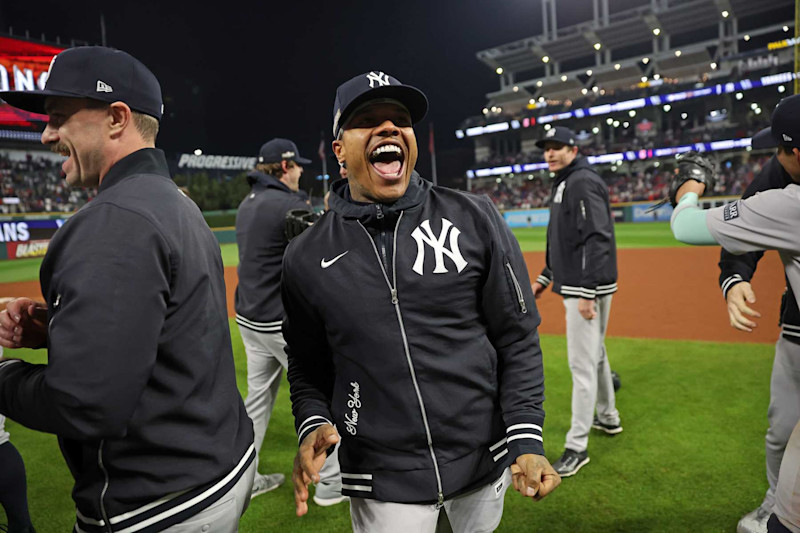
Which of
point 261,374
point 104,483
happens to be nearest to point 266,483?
point 261,374

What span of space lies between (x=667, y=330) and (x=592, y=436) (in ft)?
13.6

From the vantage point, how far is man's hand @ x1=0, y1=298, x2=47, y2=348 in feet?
5.40

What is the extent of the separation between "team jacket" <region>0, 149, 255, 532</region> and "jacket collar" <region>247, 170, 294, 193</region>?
2.59 metres

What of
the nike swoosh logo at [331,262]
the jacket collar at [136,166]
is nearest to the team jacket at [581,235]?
the nike swoosh logo at [331,262]

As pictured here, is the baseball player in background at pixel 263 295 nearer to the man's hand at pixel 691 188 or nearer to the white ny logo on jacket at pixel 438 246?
Result: the white ny logo on jacket at pixel 438 246

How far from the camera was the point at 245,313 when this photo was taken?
418 centimetres

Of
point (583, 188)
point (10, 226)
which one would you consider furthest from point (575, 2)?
point (583, 188)

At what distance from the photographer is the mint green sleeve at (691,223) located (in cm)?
245

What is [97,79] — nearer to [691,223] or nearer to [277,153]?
[691,223]

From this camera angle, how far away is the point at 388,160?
1.96 m

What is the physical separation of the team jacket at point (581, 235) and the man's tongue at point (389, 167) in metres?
2.80

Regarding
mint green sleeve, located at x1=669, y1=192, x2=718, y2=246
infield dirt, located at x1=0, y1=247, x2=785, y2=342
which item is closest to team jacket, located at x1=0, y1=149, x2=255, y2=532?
mint green sleeve, located at x1=669, y1=192, x2=718, y2=246

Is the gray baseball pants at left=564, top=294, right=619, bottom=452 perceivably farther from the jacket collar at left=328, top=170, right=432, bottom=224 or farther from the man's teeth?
the man's teeth

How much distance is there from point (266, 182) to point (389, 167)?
2651 mm
